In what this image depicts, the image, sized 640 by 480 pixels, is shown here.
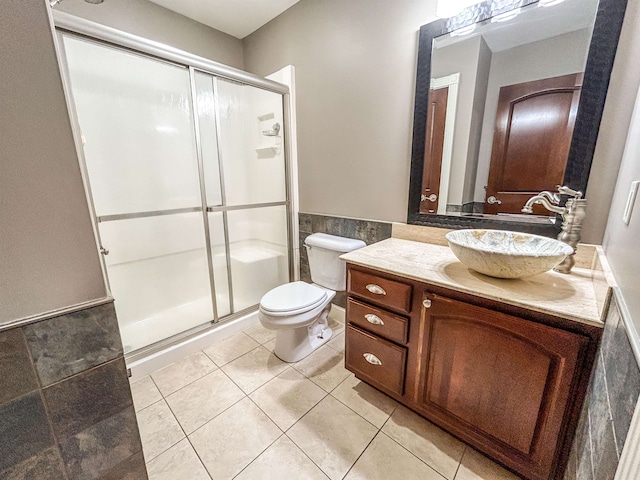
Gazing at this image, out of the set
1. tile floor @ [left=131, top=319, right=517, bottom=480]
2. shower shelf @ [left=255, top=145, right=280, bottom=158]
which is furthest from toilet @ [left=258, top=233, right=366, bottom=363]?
shower shelf @ [left=255, top=145, right=280, bottom=158]

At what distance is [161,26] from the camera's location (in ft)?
6.41

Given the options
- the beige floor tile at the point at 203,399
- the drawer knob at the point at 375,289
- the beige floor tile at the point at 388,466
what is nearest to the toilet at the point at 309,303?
the beige floor tile at the point at 203,399

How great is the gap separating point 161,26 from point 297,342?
2484 millimetres

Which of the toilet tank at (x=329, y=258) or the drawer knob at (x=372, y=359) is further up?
the toilet tank at (x=329, y=258)

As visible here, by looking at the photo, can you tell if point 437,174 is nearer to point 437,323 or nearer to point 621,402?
point 437,323

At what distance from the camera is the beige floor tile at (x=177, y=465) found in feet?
3.50

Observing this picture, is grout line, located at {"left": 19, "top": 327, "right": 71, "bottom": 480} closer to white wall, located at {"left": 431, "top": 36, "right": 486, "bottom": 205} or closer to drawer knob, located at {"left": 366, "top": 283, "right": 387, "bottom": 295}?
drawer knob, located at {"left": 366, "top": 283, "right": 387, "bottom": 295}

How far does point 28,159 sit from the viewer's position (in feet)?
1.91

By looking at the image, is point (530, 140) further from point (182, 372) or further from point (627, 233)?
point (182, 372)

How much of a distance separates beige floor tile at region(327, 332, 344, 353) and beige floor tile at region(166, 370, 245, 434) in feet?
2.21

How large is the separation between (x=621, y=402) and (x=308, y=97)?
2.14 meters

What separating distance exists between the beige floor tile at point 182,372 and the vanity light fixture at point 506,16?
7.84 ft

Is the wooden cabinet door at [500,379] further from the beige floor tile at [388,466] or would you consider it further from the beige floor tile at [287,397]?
the beige floor tile at [287,397]

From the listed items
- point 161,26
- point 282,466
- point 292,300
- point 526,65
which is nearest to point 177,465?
point 282,466
